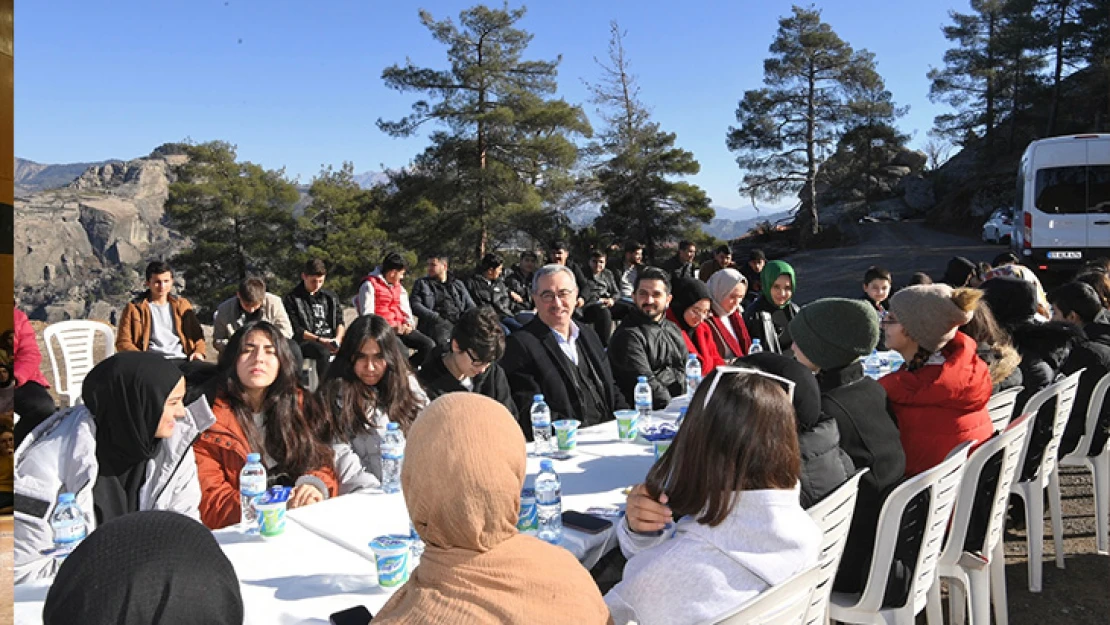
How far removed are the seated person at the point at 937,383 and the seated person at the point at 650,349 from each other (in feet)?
4.95

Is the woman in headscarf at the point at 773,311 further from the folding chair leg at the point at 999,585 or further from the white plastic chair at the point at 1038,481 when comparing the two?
the folding chair leg at the point at 999,585

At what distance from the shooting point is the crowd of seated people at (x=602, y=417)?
4.11 feet

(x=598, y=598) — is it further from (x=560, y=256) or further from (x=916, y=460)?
(x=560, y=256)

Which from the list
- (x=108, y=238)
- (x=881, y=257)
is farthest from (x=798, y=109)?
(x=108, y=238)

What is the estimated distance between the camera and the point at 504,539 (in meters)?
1.26

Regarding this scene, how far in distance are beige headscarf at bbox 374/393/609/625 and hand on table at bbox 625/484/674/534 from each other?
0.60 metres

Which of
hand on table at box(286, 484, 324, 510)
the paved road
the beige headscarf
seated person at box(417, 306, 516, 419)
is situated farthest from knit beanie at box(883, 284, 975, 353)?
the paved road

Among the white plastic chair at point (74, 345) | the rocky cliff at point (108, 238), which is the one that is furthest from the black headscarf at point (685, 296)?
the rocky cliff at point (108, 238)

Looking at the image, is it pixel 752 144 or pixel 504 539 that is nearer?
pixel 504 539

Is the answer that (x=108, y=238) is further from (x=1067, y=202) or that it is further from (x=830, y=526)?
(x=830, y=526)

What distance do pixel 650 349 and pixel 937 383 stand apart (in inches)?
69.5

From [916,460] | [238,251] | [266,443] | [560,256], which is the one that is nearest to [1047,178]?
[560,256]

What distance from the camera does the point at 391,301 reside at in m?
7.07

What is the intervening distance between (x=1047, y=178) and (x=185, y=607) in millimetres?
13771
